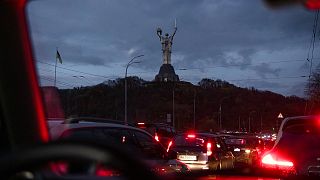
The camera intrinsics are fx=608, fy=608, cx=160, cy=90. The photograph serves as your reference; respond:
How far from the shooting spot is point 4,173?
1.87 meters

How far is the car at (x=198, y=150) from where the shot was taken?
60.4 ft

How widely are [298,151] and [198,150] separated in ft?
34.9

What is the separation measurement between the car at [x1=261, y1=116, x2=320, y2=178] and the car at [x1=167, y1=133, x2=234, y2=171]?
9408mm

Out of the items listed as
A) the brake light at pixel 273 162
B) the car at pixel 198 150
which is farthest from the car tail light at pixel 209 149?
the brake light at pixel 273 162

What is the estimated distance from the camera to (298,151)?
8.02m

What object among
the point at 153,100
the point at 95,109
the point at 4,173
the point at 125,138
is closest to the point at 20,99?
the point at 4,173

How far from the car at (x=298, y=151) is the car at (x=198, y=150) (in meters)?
9.41

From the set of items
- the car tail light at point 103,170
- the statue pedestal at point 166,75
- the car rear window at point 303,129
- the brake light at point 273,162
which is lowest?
the brake light at point 273,162

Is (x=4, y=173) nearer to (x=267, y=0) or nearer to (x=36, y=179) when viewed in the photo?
(x=36, y=179)

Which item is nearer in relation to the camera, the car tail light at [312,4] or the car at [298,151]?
the car tail light at [312,4]

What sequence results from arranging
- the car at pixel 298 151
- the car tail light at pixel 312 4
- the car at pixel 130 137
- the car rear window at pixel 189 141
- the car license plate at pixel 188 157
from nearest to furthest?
the car tail light at pixel 312 4 < the car at pixel 130 137 < the car at pixel 298 151 < the car license plate at pixel 188 157 < the car rear window at pixel 189 141

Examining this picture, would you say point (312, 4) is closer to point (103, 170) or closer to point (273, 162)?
point (103, 170)

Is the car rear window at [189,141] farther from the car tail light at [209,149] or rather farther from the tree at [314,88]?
the tree at [314,88]

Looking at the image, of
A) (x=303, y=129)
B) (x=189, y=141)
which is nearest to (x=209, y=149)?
(x=189, y=141)
